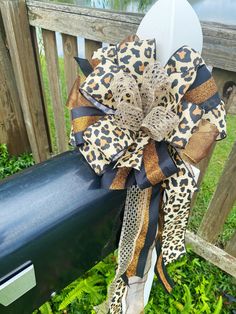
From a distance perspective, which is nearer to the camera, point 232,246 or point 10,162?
point 232,246

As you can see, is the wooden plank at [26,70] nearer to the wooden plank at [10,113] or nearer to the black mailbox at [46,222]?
the wooden plank at [10,113]

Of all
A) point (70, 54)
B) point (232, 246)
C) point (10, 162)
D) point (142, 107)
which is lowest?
point (10, 162)

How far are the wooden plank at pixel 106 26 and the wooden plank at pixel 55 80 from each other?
0.28ft

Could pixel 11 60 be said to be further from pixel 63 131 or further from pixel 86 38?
pixel 86 38

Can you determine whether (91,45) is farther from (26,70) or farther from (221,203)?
(221,203)

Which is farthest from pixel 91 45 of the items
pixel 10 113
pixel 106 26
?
pixel 10 113

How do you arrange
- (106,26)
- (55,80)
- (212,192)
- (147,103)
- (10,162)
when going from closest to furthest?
(147,103) < (106,26) < (55,80) < (212,192) < (10,162)

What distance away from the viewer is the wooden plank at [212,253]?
151cm

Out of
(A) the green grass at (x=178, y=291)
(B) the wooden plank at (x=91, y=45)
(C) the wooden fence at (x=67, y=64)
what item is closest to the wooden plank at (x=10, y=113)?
(C) the wooden fence at (x=67, y=64)

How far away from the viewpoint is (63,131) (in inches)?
77.2

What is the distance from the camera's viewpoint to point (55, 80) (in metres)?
1.73

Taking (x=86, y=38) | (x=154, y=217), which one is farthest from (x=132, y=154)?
(x=86, y=38)

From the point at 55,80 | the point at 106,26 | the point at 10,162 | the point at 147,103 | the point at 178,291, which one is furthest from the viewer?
the point at 10,162

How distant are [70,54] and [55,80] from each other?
0.78 ft
